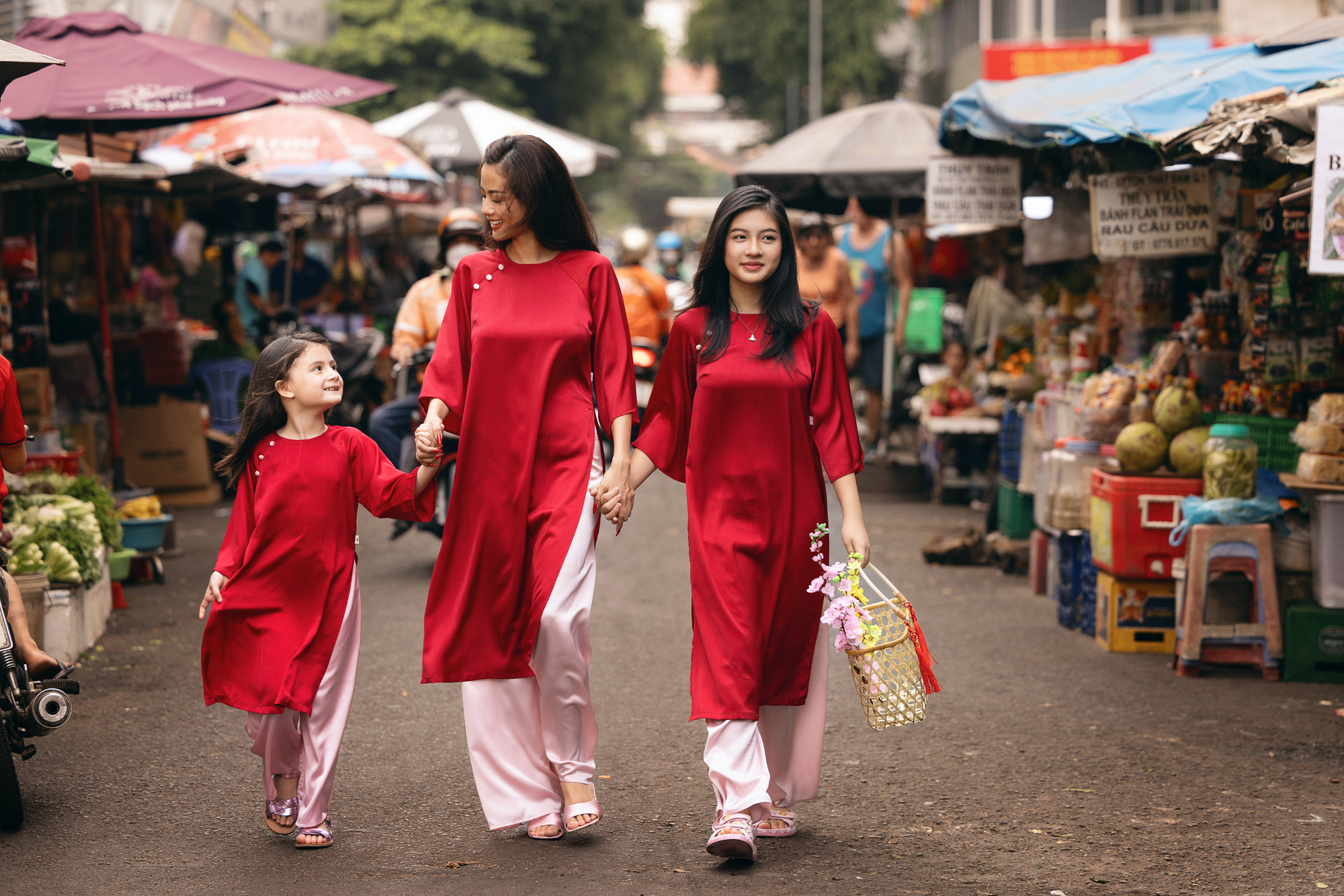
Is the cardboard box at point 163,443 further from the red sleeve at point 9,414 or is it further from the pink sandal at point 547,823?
the pink sandal at point 547,823

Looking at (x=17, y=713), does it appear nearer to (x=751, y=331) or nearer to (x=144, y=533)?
(x=751, y=331)

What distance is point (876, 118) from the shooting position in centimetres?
1212

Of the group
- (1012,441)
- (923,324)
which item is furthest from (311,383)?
(923,324)

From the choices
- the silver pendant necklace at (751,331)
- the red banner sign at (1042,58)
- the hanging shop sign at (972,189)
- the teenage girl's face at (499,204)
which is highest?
the red banner sign at (1042,58)

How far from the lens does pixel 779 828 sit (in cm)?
443

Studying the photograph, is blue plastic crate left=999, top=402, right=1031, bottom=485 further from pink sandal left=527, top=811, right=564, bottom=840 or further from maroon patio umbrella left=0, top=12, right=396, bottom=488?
pink sandal left=527, top=811, right=564, bottom=840

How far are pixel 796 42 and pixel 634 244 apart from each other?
88.1 ft

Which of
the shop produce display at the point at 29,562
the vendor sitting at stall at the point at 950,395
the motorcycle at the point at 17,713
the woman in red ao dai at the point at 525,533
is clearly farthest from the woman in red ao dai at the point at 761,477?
the vendor sitting at stall at the point at 950,395

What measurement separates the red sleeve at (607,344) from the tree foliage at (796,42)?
3253cm

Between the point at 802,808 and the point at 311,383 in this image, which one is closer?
the point at 311,383

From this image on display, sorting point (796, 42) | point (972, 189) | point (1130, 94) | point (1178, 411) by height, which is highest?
point (796, 42)

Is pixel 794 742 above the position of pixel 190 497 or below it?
above

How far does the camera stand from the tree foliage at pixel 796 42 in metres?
35.6

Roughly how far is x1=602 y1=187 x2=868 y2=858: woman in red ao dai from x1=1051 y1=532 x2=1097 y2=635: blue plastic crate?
3.55 metres
